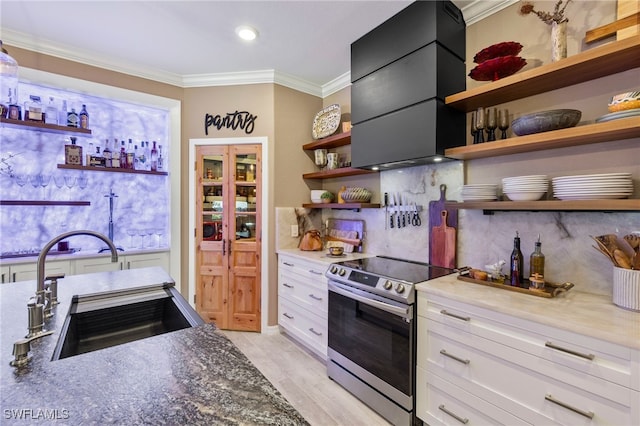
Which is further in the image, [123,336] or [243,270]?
[243,270]

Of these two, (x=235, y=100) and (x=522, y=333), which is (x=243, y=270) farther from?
(x=522, y=333)

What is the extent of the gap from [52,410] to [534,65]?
2722mm

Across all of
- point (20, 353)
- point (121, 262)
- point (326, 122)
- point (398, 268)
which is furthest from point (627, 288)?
point (121, 262)

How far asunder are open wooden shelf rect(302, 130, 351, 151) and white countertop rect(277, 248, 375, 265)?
3.95 feet

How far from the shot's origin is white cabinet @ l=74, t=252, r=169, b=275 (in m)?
2.75

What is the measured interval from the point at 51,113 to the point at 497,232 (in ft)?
13.4

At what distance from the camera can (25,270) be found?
249cm

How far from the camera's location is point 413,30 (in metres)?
2.01

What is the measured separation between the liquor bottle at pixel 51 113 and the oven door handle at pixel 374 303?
3.06 metres

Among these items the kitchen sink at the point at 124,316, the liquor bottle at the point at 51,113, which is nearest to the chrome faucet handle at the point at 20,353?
the kitchen sink at the point at 124,316

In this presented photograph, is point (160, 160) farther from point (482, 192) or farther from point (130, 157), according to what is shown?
point (482, 192)

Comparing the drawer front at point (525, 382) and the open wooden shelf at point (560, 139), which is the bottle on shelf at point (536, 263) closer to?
the drawer front at point (525, 382)

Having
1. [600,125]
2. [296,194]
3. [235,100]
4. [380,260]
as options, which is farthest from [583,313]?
[235,100]

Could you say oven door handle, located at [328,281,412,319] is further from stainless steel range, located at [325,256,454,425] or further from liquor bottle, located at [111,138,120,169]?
liquor bottle, located at [111,138,120,169]
